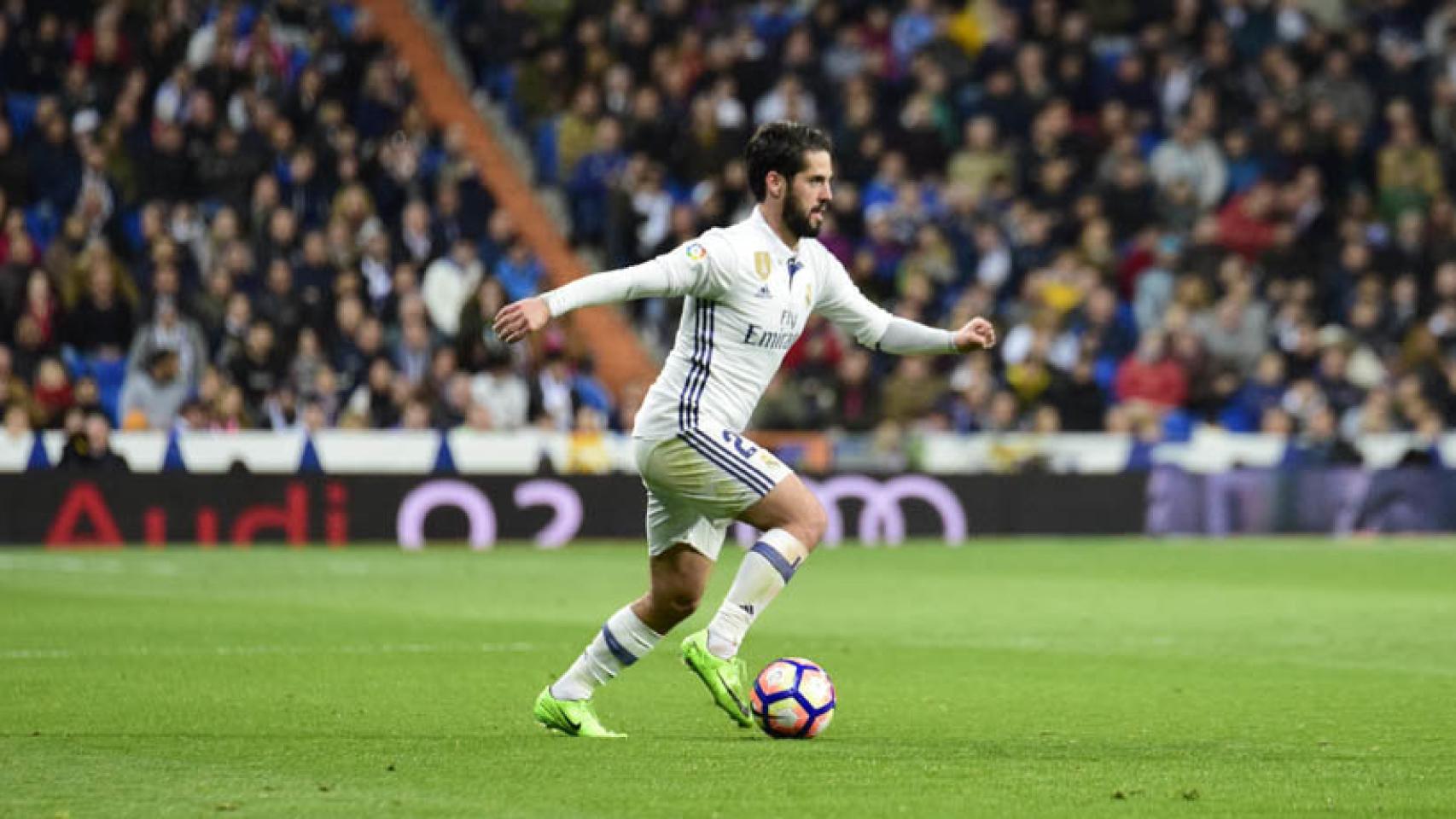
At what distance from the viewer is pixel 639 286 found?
848cm

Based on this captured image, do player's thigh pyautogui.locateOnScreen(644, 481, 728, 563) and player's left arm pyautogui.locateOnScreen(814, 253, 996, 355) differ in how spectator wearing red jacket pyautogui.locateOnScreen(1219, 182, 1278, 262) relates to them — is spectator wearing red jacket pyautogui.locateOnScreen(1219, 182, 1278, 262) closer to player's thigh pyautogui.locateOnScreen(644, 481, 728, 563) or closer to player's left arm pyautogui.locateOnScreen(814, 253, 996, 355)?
player's left arm pyautogui.locateOnScreen(814, 253, 996, 355)

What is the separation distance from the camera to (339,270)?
2292cm

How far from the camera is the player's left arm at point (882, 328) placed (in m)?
9.32

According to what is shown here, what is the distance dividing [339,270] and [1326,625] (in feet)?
37.2

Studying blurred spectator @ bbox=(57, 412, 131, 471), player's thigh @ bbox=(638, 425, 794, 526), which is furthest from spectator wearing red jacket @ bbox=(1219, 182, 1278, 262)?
player's thigh @ bbox=(638, 425, 794, 526)

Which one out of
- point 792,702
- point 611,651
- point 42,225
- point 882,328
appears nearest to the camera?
point 792,702

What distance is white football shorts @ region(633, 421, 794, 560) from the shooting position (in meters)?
8.76

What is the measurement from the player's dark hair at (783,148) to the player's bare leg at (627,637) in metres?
1.36

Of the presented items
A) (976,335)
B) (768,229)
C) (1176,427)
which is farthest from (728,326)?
(1176,427)

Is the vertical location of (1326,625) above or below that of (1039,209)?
below

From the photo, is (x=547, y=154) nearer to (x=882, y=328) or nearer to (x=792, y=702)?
(x=882, y=328)

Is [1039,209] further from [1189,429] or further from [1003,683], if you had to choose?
[1003,683]

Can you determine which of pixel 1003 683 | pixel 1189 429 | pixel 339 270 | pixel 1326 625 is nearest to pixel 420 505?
pixel 339 270

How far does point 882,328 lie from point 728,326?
0.89 m
